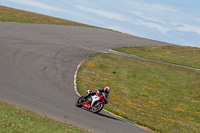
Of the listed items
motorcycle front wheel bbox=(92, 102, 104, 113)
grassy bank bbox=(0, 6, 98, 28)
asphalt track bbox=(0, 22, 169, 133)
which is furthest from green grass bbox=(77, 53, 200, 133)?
grassy bank bbox=(0, 6, 98, 28)

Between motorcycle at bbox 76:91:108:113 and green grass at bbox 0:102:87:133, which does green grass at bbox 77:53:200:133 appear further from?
green grass at bbox 0:102:87:133

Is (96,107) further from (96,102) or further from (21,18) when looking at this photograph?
(21,18)

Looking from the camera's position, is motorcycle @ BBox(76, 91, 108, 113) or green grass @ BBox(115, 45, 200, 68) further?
green grass @ BBox(115, 45, 200, 68)

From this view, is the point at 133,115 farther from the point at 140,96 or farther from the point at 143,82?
the point at 143,82

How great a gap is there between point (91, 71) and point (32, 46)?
7.47 meters

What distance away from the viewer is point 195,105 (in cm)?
2178

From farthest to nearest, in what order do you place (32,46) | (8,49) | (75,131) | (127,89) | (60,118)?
1. (32,46)
2. (8,49)
3. (127,89)
4. (60,118)
5. (75,131)

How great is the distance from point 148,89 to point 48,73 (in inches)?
347

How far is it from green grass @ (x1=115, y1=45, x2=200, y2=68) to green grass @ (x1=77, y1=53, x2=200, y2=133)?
4794 millimetres

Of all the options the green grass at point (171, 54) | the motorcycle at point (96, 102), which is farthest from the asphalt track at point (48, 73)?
the green grass at point (171, 54)

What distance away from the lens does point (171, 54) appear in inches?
1729

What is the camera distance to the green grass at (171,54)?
1521 inches

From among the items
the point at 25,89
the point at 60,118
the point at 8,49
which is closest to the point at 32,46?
the point at 8,49

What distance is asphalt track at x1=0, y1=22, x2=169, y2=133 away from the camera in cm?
1220
